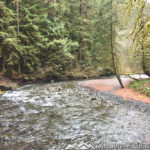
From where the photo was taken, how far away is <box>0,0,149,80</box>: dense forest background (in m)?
13.5

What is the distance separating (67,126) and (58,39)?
51.7 ft

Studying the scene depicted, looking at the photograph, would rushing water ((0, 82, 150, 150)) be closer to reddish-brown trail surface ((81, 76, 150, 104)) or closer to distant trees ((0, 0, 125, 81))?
reddish-brown trail surface ((81, 76, 150, 104))

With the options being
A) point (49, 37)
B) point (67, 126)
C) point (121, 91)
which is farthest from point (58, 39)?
point (67, 126)

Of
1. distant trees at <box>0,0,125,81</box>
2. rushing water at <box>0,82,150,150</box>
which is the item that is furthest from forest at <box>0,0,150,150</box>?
distant trees at <box>0,0,125,81</box>

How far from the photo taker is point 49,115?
21.4 ft

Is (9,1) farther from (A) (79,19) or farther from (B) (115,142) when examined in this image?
(B) (115,142)

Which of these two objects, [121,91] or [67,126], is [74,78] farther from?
[67,126]

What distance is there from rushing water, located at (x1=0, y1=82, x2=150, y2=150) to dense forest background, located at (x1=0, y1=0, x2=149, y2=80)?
24.1ft

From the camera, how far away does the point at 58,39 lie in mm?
19328

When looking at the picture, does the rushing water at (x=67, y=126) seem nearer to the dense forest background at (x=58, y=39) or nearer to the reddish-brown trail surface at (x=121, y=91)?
the reddish-brown trail surface at (x=121, y=91)

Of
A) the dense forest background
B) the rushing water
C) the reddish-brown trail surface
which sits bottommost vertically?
the reddish-brown trail surface

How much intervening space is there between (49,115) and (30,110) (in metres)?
1.26

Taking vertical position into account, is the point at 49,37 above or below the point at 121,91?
above

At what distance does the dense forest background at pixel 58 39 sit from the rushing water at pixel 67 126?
7.34 m
